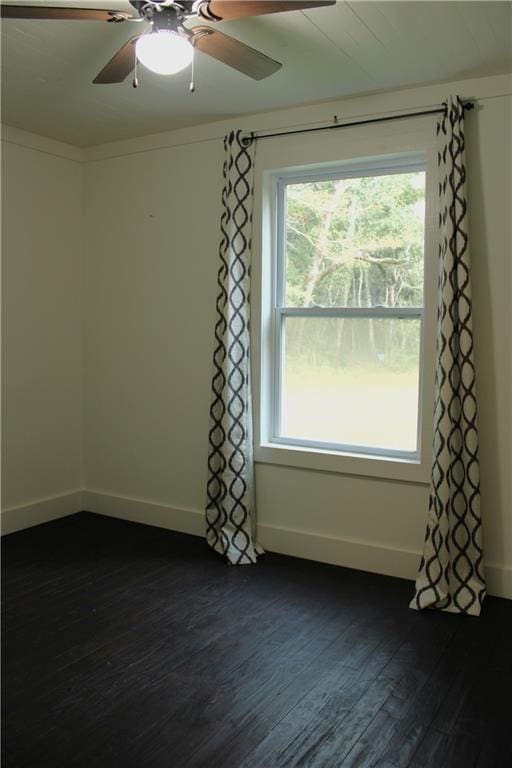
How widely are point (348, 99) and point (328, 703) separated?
2.93 m

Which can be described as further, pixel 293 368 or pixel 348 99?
pixel 293 368

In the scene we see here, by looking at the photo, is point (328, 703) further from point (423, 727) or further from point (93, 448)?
point (93, 448)

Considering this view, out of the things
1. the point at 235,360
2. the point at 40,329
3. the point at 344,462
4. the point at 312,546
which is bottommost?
the point at 312,546

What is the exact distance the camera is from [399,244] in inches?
140

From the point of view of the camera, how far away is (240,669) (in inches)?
103

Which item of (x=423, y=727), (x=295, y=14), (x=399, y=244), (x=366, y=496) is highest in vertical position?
(x=295, y=14)

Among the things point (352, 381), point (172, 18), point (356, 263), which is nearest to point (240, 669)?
point (352, 381)

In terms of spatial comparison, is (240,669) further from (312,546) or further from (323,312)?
(323,312)

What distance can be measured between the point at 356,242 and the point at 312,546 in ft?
5.76

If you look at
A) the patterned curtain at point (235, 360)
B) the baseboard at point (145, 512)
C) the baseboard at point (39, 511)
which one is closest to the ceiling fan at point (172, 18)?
the patterned curtain at point (235, 360)

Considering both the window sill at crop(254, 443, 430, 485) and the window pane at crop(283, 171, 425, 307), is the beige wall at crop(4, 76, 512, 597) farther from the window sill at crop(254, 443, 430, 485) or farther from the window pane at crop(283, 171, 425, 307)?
the window pane at crop(283, 171, 425, 307)

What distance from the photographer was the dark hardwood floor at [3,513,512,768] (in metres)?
2.12

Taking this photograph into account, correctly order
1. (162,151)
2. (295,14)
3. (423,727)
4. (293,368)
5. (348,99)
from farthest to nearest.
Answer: (162,151), (293,368), (348,99), (295,14), (423,727)

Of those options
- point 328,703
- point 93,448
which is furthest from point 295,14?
point 93,448
